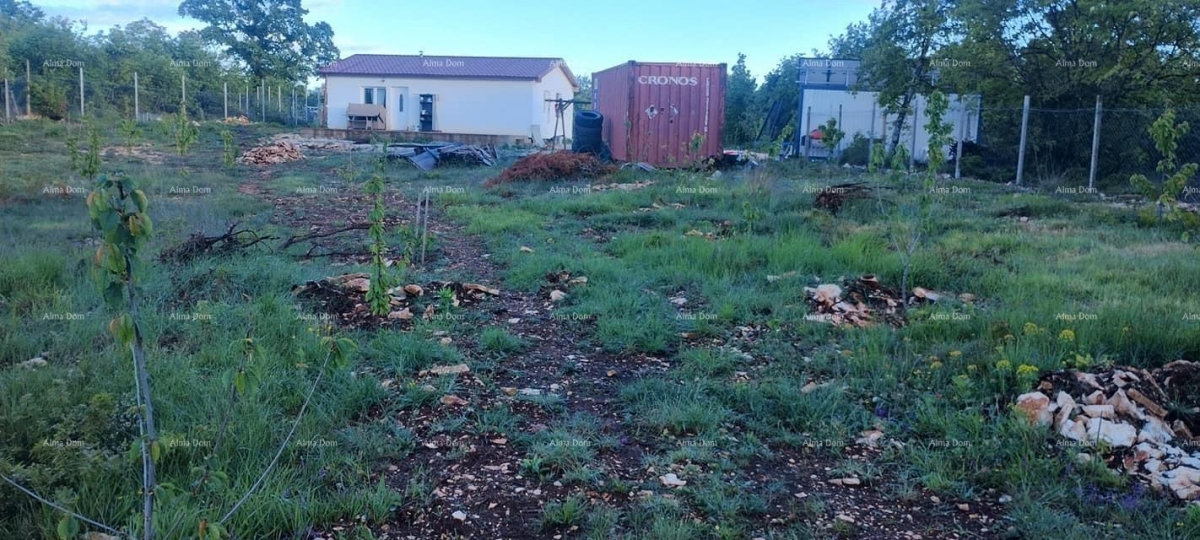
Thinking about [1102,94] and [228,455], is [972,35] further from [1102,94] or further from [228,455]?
[228,455]

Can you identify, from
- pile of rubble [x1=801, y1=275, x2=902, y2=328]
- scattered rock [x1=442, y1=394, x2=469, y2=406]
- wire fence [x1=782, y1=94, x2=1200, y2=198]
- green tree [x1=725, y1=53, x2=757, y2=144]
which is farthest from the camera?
green tree [x1=725, y1=53, x2=757, y2=144]

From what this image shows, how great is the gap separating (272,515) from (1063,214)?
406 inches

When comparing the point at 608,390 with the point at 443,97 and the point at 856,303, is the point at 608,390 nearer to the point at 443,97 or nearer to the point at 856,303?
the point at 856,303

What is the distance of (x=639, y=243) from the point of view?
27.4ft

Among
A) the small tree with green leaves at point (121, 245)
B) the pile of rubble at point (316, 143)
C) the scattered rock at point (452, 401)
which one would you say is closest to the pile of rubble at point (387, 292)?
the scattered rock at point (452, 401)

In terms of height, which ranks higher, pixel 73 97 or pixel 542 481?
pixel 73 97

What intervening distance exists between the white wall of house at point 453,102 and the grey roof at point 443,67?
235mm

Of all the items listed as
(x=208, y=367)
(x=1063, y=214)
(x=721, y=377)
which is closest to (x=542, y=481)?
(x=721, y=377)

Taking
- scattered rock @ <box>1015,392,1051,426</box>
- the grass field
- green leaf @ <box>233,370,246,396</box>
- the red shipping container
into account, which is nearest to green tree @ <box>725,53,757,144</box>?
the red shipping container

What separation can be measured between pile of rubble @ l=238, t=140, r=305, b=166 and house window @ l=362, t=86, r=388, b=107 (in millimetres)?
12971

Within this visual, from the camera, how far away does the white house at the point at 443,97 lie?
3266 cm

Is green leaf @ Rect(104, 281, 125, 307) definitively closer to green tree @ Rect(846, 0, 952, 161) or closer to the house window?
green tree @ Rect(846, 0, 952, 161)

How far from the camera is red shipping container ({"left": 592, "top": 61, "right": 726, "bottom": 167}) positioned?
17.3 m

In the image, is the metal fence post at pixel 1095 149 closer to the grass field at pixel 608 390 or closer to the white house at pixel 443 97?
the grass field at pixel 608 390
